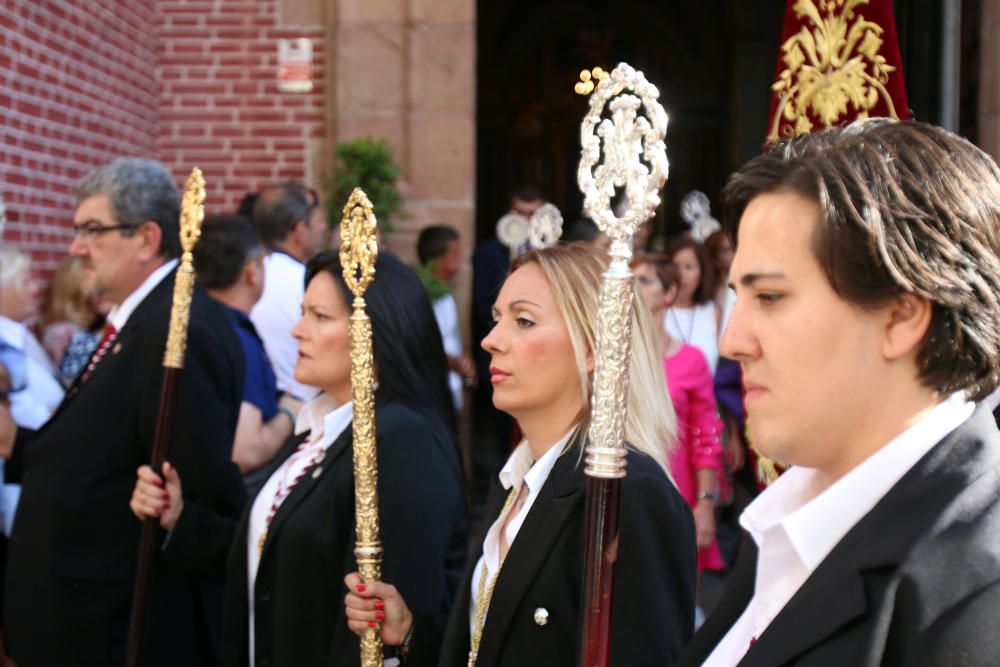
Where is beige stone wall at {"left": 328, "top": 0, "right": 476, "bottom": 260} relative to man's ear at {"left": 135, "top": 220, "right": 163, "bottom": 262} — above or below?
A: above

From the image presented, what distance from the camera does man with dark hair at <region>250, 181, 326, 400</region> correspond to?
19.4 feet

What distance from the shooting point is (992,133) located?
4496 millimetres

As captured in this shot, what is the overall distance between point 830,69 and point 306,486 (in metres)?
1.79

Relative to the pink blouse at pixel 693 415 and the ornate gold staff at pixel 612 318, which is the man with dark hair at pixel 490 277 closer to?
the pink blouse at pixel 693 415

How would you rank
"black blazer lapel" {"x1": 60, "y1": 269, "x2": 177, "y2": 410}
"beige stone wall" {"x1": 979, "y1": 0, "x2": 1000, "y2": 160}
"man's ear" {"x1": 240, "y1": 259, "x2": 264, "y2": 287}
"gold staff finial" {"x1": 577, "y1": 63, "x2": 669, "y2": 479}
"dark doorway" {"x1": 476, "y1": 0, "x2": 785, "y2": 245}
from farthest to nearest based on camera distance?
"dark doorway" {"x1": 476, "y1": 0, "x2": 785, "y2": 245}
"man's ear" {"x1": 240, "y1": 259, "x2": 264, "y2": 287}
"beige stone wall" {"x1": 979, "y1": 0, "x2": 1000, "y2": 160}
"black blazer lapel" {"x1": 60, "y1": 269, "x2": 177, "y2": 410}
"gold staff finial" {"x1": 577, "y1": 63, "x2": 669, "y2": 479}

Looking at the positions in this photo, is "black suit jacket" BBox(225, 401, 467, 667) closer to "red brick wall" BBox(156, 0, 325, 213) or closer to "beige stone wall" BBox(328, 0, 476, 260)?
"beige stone wall" BBox(328, 0, 476, 260)

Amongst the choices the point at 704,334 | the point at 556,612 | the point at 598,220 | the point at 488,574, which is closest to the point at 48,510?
the point at 488,574

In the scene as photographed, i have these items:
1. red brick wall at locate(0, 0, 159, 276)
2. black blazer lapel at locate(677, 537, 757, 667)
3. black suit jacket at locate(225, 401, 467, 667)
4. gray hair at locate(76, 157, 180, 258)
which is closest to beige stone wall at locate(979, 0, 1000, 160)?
black suit jacket at locate(225, 401, 467, 667)

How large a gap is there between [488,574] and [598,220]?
101 cm

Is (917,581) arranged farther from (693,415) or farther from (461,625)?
(693,415)

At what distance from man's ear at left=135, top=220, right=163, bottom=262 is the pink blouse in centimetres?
208

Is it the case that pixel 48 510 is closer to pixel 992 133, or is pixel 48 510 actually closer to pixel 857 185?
pixel 857 185

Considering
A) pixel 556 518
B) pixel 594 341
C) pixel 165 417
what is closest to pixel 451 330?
pixel 165 417

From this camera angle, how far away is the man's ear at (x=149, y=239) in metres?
4.17
